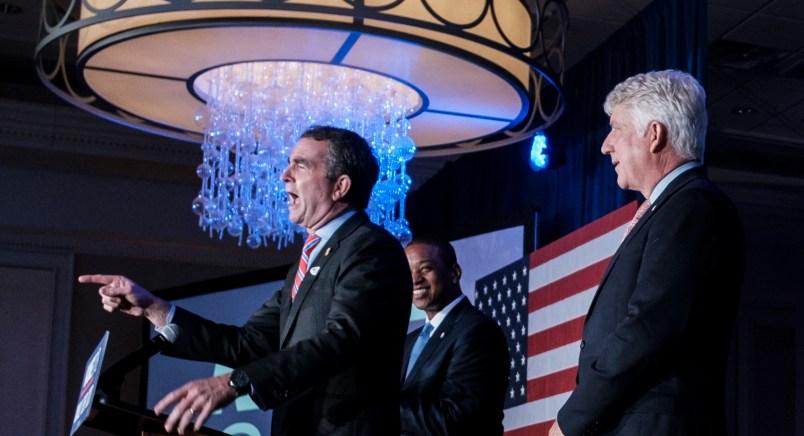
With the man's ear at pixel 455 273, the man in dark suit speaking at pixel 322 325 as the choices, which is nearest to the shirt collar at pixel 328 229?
the man in dark suit speaking at pixel 322 325

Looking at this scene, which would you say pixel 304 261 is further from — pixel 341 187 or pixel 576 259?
pixel 576 259

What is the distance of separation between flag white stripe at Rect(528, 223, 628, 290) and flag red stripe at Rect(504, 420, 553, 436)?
643 mm

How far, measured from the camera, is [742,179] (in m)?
9.22

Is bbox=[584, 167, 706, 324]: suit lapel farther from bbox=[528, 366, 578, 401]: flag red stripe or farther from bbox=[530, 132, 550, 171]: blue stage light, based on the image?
bbox=[530, 132, 550, 171]: blue stage light

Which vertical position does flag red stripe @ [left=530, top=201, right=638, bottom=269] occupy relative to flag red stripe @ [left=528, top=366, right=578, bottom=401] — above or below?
above

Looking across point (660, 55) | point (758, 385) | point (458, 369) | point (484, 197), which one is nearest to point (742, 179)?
point (758, 385)

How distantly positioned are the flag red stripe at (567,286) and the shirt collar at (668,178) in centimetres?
262

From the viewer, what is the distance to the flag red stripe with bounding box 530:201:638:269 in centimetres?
510

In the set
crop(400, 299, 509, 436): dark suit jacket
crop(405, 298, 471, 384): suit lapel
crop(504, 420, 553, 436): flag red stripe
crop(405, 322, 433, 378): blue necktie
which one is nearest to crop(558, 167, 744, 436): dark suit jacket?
crop(400, 299, 509, 436): dark suit jacket

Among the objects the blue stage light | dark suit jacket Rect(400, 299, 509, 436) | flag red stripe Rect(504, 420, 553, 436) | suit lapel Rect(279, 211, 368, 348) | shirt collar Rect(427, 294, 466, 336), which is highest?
the blue stage light

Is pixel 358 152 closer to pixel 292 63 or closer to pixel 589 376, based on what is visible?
pixel 589 376

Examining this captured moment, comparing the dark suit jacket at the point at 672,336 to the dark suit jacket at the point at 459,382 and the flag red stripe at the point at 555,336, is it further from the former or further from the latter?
the flag red stripe at the point at 555,336

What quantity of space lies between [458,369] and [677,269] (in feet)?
5.15

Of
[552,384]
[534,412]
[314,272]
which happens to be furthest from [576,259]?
[314,272]
